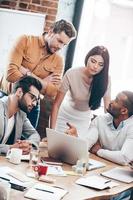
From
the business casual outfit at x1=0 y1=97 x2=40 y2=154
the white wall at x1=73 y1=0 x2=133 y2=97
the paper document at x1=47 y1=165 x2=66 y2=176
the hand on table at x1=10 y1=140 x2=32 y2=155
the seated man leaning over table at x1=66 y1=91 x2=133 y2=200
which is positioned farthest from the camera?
the white wall at x1=73 y1=0 x2=133 y2=97

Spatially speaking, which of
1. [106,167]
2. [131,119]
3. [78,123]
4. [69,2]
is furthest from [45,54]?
[69,2]

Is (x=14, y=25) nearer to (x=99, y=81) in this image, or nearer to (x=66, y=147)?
(x=99, y=81)

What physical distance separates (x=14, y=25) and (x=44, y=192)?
2.77m

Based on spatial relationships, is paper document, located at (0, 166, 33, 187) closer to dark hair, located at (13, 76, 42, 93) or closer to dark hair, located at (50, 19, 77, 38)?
dark hair, located at (13, 76, 42, 93)

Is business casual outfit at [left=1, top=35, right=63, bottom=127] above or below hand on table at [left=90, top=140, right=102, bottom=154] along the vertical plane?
above

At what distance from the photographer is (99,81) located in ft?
11.3

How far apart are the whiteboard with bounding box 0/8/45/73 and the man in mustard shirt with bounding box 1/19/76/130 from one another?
3.66 ft

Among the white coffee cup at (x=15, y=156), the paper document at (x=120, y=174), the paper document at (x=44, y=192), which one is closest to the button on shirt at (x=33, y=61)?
the white coffee cup at (x=15, y=156)

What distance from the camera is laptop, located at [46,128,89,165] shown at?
2.72m

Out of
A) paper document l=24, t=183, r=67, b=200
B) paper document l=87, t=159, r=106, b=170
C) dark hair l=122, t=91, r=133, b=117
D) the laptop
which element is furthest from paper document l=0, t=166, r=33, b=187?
dark hair l=122, t=91, r=133, b=117

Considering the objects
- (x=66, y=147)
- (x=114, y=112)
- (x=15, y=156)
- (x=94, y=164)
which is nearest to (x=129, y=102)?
(x=114, y=112)

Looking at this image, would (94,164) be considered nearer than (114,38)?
Yes

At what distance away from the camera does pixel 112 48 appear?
16.3ft

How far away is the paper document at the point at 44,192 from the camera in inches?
82.1
